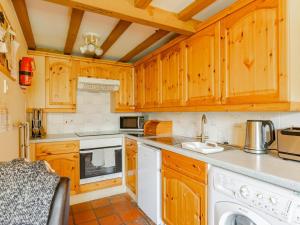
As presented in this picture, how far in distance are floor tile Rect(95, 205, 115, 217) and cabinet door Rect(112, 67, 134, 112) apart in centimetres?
149

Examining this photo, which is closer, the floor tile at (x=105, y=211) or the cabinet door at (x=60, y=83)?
the floor tile at (x=105, y=211)

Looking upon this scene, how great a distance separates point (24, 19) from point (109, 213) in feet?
7.66

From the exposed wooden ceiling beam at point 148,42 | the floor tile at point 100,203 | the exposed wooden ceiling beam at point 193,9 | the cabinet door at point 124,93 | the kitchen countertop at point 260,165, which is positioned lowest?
the floor tile at point 100,203

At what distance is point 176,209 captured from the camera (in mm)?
1688

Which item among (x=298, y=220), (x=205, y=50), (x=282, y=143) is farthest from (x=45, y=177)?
(x=205, y=50)

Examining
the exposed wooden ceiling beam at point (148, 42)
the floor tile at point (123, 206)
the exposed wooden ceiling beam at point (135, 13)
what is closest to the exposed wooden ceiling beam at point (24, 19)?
the exposed wooden ceiling beam at point (135, 13)

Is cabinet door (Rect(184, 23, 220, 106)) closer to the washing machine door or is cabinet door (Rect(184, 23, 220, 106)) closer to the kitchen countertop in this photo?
the kitchen countertop

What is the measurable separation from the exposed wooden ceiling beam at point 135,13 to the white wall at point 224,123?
96cm

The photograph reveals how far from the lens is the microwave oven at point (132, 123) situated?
315cm

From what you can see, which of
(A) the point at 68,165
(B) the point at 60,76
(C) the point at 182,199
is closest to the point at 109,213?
(A) the point at 68,165

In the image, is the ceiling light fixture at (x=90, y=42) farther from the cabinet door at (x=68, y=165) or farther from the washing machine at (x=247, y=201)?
the washing machine at (x=247, y=201)

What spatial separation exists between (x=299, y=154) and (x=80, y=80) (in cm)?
262

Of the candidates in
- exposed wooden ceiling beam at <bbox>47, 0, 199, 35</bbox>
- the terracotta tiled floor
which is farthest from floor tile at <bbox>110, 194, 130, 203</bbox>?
exposed wooden ceiling beam at <bbox>47, 0, 199, 35</bbox>

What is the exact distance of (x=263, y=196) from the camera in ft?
3.22
